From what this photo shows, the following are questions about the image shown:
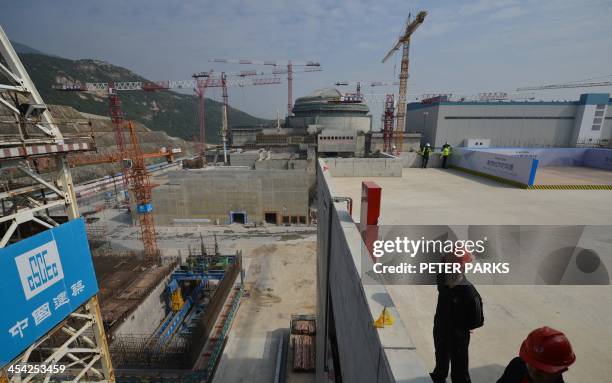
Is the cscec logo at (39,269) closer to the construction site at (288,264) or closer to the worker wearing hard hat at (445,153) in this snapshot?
the construction site at (288,264)

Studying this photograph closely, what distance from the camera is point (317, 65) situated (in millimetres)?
115250

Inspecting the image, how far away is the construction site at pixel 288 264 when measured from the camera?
4512mm

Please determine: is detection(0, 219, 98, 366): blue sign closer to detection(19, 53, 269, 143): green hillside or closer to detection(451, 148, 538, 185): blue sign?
detection(451, 148, 538, 185): blue sign

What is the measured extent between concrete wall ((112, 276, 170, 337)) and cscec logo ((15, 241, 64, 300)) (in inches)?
432

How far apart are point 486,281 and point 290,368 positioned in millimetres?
13187

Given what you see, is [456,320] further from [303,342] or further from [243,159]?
→ [243,159]

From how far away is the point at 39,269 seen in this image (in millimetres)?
5961

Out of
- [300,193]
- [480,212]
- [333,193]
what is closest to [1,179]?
[333,193]

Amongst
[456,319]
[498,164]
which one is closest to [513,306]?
[456,319]

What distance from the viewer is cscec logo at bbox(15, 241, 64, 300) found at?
564 centimetres

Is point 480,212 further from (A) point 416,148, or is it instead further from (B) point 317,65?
(B) point 317,65

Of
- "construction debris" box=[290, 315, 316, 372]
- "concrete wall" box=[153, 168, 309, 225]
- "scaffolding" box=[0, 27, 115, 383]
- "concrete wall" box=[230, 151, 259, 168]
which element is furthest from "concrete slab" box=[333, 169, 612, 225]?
"concrete wall" box=[230, 151, 259, 168]

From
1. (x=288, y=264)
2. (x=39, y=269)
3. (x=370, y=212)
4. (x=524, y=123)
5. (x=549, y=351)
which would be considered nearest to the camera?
(x=549, y=351)

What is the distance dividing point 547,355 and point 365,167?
1356 centimetres
